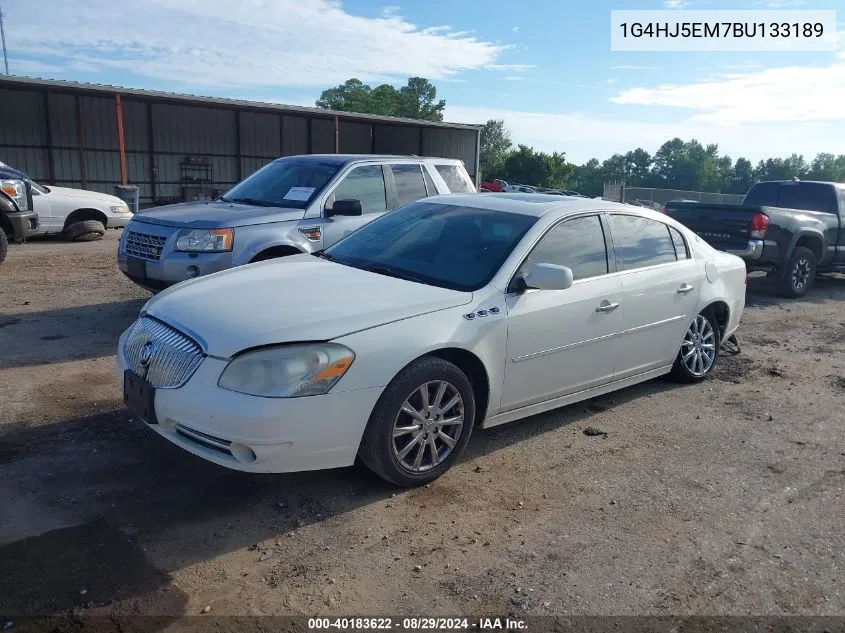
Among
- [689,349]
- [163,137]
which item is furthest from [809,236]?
[163,137]

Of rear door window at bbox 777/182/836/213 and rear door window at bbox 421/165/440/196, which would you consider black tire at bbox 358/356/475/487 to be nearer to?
rear door window at bbox 421/165/440/196

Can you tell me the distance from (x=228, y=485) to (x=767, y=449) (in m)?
3.49

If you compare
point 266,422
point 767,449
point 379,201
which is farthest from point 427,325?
point 379,201

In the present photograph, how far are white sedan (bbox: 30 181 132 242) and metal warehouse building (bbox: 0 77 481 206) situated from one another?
24.0 ft

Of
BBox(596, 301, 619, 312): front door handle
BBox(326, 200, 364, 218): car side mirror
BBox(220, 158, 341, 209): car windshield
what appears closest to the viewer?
BBox(596, 301, 619, 312): front door handle

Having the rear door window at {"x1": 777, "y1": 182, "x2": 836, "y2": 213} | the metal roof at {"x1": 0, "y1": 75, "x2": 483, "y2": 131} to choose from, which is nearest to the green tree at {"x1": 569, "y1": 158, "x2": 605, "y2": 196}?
the metal roof at {"x1": 0, "y1": 75, "x2": 483, "y2": 131}

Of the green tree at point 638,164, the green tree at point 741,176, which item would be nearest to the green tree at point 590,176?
the green tree at point 638,164

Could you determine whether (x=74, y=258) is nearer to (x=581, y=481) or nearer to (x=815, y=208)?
(x=581, y=481)

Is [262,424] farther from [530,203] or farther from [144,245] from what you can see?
[144,245]

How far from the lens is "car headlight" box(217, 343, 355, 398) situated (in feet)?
A: 11.4

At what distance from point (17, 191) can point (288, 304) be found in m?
8.93

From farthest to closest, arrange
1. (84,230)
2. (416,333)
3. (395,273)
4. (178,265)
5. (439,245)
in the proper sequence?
(84,230) < (178,265) < (439,245) < (395,273) < (416,333)

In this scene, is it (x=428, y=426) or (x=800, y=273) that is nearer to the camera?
(x=428, y=426)

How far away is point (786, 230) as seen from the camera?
10.7m
